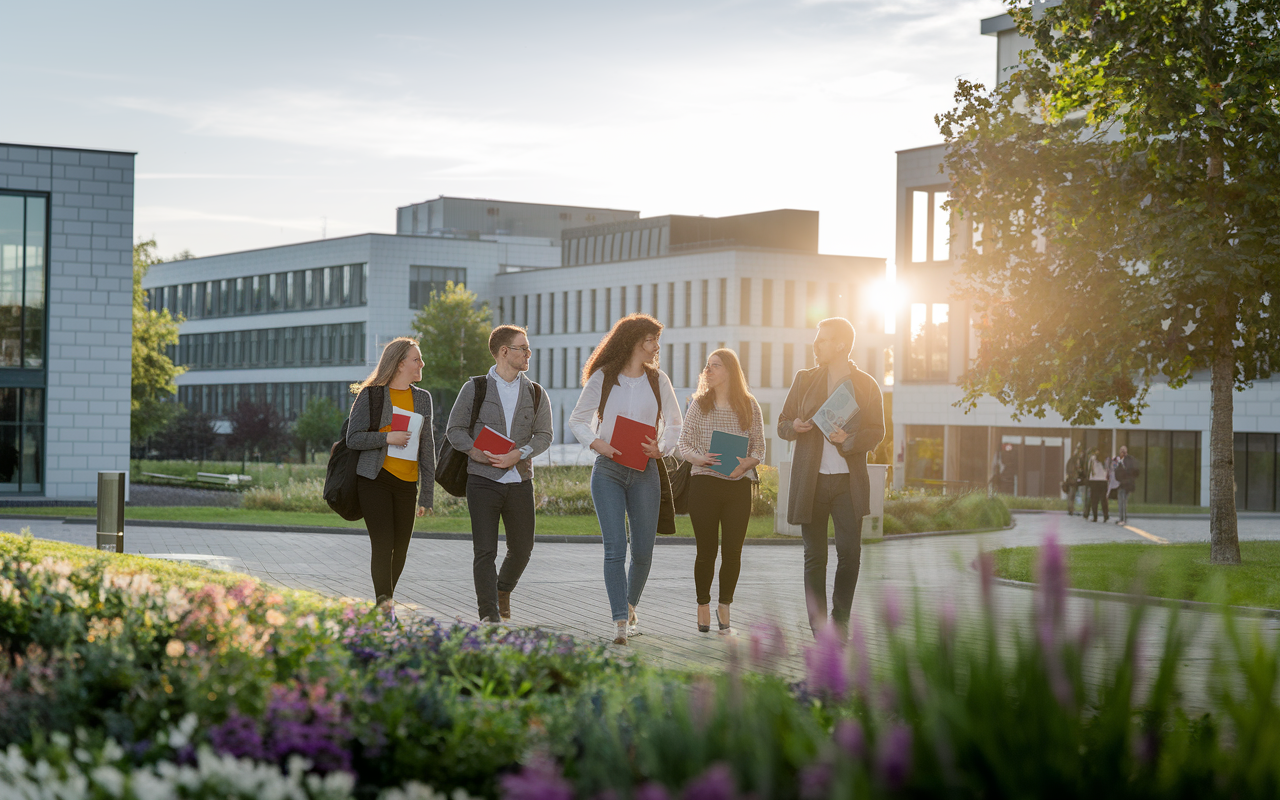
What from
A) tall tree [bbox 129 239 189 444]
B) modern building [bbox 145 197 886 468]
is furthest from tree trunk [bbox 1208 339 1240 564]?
modern building [bbox 145 197 886 468]

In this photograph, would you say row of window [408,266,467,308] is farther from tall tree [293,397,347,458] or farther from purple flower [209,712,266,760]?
purple flower [209,712,266,760]

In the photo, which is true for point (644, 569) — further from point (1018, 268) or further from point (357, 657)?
point (1018, 268)

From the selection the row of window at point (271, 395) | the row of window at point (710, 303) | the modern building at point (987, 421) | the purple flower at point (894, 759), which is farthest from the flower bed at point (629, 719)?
the row of window at point (271, 395)

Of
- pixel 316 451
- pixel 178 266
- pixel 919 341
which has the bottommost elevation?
pixel 316 451

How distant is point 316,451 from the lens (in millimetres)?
79000

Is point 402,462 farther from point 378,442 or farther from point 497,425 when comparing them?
point 497,425

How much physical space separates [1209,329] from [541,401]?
33.3 feet

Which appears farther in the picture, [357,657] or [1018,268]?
[1018,268]

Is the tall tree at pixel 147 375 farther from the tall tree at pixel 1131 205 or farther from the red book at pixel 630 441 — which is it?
the red book at pixel 630 441

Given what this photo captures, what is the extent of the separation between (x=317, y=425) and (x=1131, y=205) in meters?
63.0

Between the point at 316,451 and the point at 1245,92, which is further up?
the point at 1245,92

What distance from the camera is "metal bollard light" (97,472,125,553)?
49.6ft

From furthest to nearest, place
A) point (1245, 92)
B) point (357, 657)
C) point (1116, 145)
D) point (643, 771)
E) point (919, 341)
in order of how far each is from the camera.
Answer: point (919, 341) < point (1116, 145) < point (1245, 92) < point (357, 657) < point (643, 771)

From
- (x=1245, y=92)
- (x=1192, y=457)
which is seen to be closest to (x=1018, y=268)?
(x=1245, y=92)
